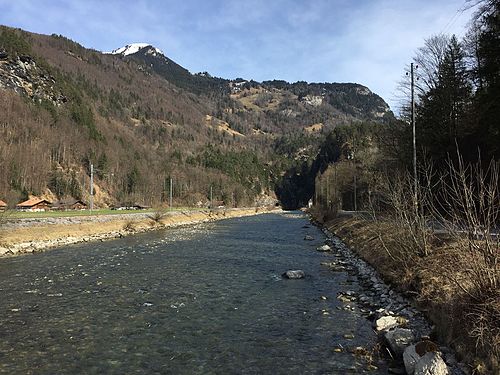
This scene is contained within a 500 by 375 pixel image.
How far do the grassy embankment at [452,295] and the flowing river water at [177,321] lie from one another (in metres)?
2.13

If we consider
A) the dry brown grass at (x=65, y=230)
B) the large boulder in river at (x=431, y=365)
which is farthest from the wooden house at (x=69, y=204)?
the large boulder in river at (x=431, y=365)

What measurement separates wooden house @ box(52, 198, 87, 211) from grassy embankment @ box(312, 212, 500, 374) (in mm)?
102493

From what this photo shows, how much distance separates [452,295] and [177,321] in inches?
381

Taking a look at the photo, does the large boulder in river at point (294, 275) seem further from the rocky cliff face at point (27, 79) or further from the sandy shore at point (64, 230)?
the rocky cliff face at point (27, 79)

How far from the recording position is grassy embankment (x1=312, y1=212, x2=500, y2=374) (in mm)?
9023

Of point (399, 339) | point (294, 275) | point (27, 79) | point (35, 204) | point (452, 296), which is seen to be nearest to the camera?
point (399, 339)

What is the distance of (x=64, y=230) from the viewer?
158ft

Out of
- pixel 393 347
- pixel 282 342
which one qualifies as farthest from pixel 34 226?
pixel 393 347

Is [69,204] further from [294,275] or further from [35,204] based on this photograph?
[294,275]

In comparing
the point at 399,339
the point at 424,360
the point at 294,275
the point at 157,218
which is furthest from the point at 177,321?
the point at 157,218

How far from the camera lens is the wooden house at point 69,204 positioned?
350 ft

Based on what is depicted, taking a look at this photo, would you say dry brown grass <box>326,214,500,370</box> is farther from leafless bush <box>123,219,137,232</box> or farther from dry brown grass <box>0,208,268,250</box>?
leafless bush <box>123,219,137,232</box>

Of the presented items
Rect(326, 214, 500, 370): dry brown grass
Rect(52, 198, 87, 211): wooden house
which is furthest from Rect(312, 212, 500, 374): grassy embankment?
Rect(52, 198, 87, 211): wooden house

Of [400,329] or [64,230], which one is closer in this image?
[400,329]
